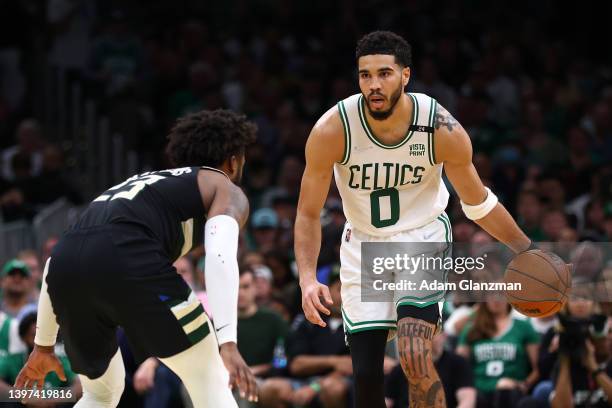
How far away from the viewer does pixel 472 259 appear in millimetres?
8203

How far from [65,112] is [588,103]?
259 inches

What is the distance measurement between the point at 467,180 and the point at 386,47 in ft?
3.00

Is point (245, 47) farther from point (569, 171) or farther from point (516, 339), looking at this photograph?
point (516, 339)

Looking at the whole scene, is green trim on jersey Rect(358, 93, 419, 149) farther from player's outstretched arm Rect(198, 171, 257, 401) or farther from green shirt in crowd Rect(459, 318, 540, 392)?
green shirt in crowd Rect(459, 318, 540, 392)

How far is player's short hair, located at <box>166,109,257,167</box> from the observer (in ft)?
19.8

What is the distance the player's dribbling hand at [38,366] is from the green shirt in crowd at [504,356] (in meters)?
4.37

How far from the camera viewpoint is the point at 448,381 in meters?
8.95

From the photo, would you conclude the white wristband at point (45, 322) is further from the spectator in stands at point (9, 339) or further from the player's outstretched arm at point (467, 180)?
the spectator in stands at point (9, 339)

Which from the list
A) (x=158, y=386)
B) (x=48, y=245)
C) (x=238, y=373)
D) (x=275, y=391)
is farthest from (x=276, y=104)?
(x=238, y=373)

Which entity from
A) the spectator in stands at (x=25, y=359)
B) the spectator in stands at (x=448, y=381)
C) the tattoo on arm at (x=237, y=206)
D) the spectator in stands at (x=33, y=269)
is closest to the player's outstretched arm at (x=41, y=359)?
the tattoo on arm at (x=237, y=206)

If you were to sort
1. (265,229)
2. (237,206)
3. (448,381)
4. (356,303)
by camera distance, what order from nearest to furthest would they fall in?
(237,206)
(356,303)
(448,381)
(265,229)

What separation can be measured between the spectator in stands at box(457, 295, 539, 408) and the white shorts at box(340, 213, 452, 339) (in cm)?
274

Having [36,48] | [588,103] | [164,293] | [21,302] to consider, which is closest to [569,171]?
[588,103]

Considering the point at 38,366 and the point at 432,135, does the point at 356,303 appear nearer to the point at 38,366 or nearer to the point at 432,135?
the point at 432,135
